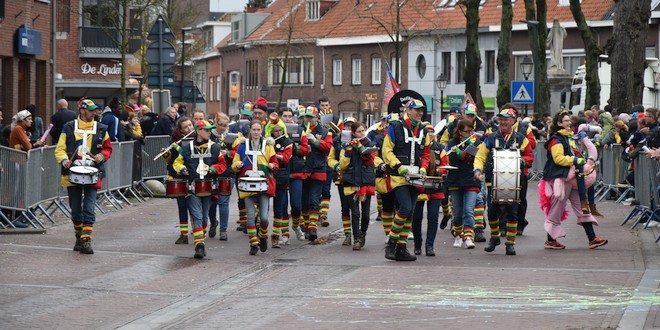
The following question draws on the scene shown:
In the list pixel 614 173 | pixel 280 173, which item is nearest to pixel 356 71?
pixel 614 173

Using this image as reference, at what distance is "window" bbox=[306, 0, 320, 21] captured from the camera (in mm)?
80375

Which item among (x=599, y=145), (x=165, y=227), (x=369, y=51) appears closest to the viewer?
(x=165, y=227)

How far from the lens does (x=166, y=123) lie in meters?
28.7

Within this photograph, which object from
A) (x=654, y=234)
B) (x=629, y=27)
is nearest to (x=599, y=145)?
(x=629, y=27)

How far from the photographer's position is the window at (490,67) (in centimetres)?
6581

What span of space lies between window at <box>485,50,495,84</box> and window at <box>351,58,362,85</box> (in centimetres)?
991

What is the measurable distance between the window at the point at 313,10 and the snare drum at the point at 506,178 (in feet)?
211

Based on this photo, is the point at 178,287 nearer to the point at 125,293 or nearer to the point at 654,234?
the point at 125,293

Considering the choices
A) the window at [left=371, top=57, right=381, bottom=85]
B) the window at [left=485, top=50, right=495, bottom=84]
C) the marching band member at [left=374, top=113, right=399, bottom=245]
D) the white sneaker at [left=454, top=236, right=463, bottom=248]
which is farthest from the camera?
the window at [left=371, top=57, right=381, bottom=85]

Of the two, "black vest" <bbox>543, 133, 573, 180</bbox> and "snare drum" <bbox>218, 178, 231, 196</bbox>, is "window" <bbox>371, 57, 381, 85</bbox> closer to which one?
"snare drum" <bbox>218, 178, 231, 196</bbox>

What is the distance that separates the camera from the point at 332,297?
12938 millimetres

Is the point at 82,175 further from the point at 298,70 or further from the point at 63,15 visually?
the point at 298,70

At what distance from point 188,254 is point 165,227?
13.6 feet

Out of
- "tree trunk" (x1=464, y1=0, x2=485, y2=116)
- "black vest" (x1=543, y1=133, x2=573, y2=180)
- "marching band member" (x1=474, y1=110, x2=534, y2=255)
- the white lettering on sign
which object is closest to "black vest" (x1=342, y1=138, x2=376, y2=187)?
"marching band member" (x1=474, y1=110, x2=534, y2=255)
